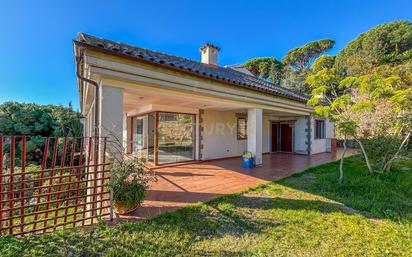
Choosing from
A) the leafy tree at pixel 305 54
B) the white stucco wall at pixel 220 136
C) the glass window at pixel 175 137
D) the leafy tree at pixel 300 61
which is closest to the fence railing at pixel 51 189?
the glass window at pixel 175 137

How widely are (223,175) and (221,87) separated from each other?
3597mm

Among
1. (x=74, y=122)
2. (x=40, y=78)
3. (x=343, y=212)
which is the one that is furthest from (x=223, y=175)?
(x=40, y=78)

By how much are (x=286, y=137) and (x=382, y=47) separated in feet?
65.5

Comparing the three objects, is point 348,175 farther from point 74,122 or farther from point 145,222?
point 74,122

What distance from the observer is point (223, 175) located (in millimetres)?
7848

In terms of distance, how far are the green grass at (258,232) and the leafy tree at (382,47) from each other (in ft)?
78.4

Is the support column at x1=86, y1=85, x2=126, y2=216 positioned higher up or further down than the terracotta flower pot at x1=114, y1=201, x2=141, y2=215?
higher up

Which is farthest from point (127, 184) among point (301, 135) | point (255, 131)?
point (301, 135)

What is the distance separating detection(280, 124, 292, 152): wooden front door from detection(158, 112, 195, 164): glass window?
8277 millimetres

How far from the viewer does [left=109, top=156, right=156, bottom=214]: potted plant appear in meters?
4.07

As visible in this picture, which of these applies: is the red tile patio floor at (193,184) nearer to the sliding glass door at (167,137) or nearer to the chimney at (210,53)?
the sliding glass door at (167,137)

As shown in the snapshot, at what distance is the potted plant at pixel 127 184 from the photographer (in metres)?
4.07

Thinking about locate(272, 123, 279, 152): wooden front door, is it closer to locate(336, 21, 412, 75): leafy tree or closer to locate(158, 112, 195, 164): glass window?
locate(158, 112, 195, 164): glass window

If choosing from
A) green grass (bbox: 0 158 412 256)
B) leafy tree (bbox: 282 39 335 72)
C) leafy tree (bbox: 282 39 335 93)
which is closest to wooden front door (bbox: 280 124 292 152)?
green grass (bbox: 0 158 412 256)
